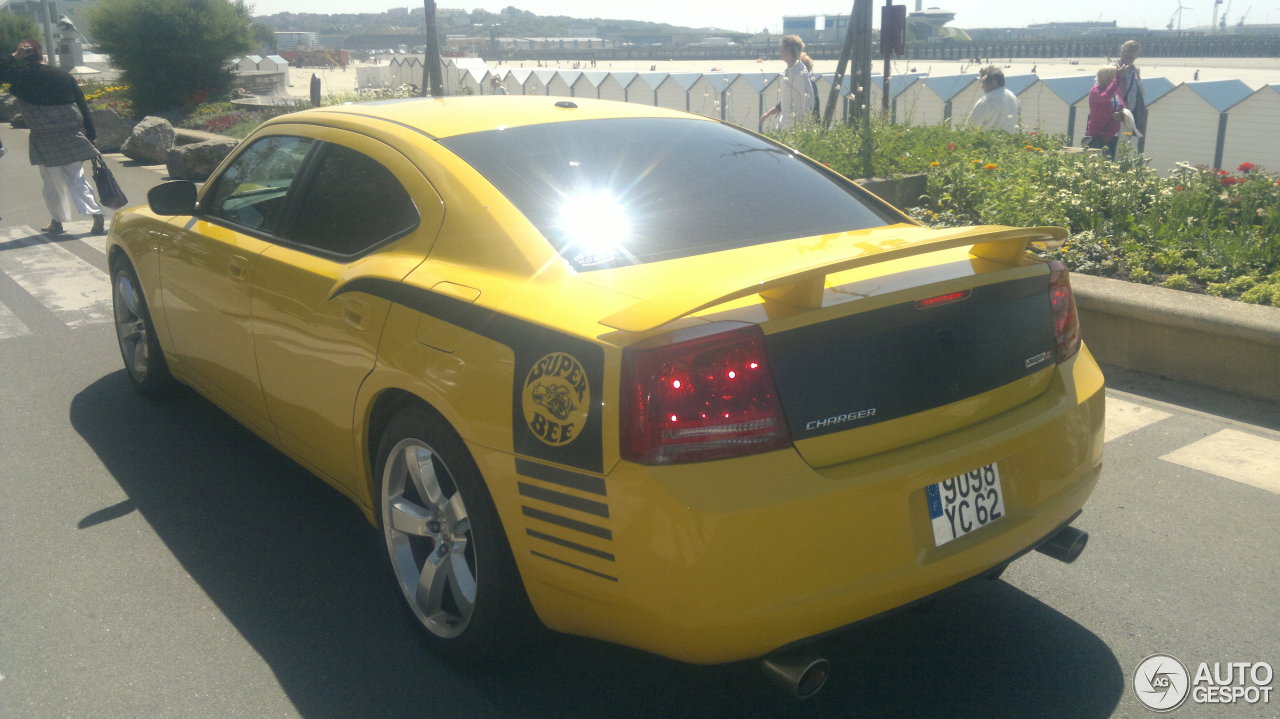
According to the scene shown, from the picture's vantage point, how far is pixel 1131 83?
12375 mm

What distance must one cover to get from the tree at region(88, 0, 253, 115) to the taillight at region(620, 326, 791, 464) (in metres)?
24.4

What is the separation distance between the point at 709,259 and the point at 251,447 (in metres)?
2.94

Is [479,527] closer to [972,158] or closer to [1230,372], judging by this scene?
[1230,372]

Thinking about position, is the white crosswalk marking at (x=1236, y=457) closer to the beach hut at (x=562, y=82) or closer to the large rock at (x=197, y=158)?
the large rock at (x=197, y=158)

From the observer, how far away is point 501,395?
109 inches

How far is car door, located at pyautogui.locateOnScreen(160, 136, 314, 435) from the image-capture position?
4184 millimetres

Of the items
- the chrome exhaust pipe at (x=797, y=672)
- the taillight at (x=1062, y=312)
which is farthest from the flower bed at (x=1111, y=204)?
the chrome exhaust pipe at (x=797, y=672)

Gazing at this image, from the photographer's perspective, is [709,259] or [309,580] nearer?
[709,259]

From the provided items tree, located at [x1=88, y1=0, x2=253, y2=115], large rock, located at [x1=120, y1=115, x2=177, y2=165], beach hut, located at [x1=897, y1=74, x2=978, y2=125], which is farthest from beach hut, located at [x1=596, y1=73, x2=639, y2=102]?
large rock, located at [x1=120, y1=115, x2=177, y2=165]

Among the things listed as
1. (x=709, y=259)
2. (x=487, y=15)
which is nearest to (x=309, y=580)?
(x=709, y=259)

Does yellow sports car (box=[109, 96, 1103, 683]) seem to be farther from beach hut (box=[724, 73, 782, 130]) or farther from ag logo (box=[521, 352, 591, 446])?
beach hut (box=[724, 73, 782, 130])

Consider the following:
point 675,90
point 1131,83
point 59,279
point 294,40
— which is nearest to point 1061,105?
point 1131,83

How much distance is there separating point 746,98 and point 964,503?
18942mm

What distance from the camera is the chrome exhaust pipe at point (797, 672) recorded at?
2554 mm
